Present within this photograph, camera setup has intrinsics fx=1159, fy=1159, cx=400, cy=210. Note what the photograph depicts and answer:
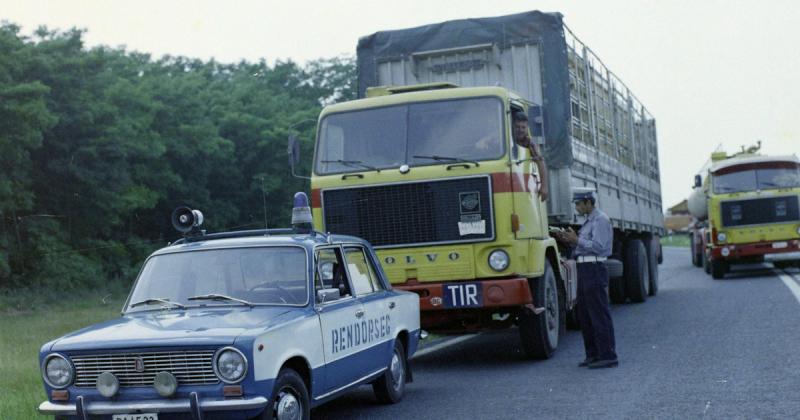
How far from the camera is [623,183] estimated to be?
19.1 meters

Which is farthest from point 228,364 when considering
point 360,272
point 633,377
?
point 633,377

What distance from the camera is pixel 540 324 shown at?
1202cm

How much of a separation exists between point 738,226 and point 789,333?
15.0 metres

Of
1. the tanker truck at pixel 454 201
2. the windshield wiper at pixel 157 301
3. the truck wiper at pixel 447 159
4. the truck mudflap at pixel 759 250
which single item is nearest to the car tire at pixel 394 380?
the tanker truck at pixel 454 201

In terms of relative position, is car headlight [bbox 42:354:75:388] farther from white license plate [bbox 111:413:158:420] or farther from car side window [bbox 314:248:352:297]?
car side window [bbox 314:248:352:297]

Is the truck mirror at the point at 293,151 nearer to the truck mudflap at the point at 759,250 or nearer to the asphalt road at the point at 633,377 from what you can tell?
the asphalt road at the point at 633,377

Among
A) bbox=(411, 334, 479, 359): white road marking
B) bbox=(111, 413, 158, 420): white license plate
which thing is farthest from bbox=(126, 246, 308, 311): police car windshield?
bbox=(411, 334, 479, 359): white road marking

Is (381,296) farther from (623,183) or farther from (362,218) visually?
(623,183)

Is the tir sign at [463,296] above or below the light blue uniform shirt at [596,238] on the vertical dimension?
below

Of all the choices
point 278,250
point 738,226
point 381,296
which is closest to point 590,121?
point 381,296

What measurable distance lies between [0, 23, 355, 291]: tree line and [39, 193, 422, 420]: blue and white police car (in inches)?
1019

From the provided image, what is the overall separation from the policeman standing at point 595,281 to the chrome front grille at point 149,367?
5.19 meters

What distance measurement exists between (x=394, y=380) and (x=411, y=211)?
102 inches

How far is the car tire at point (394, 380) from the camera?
9.45 m
